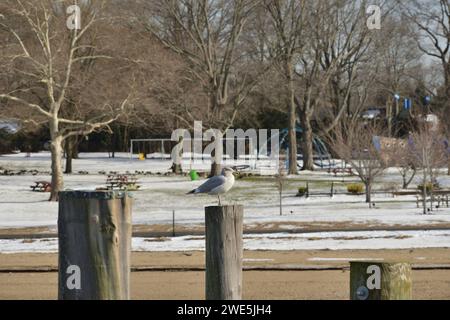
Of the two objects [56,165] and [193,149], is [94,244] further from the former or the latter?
[193,149]

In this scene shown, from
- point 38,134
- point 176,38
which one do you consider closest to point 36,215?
point 176,38

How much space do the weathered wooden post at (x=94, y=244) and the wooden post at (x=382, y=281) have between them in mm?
1753

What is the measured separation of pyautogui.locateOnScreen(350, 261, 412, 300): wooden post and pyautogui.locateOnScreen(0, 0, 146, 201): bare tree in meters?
32.0

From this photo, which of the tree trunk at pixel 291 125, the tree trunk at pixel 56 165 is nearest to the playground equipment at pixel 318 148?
the tree trunk at pixel 291 125

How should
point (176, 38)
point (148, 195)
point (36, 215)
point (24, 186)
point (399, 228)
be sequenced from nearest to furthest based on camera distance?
point (399, 228), point (36, 215), point (148, 195), point (24, 186), point (176, 38)

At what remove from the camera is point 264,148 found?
3258 inches

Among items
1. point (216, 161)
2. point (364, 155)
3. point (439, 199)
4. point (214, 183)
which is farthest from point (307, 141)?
point (214, 183)

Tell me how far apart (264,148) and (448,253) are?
62.2 metres

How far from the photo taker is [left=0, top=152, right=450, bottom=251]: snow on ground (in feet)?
78.2

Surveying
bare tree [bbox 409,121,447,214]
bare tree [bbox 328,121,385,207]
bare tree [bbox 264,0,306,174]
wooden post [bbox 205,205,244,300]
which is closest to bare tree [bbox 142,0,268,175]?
bare tree [bbox 264,0,306,174]

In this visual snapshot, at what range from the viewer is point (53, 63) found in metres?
40.6

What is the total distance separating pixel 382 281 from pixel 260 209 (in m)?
30.7

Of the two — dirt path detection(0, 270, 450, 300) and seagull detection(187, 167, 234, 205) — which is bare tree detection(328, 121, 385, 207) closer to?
dirt path detection(0, 270, 450, 300)
